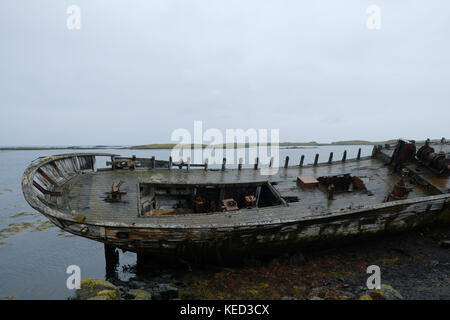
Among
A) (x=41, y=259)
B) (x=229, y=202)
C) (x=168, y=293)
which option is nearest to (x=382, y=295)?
(x=229, y=202)

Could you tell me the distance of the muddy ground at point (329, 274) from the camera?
29.3 feet

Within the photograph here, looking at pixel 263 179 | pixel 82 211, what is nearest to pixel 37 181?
pixel 82 211

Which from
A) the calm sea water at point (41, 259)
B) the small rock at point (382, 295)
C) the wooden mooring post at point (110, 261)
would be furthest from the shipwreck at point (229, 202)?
the calm sea water at point (41, 259)

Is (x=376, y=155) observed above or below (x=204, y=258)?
above

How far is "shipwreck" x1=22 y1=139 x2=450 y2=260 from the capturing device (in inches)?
367

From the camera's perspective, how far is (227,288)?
30.9ft

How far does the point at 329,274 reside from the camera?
1014 centimetres

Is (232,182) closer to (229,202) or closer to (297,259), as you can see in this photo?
(229,202)

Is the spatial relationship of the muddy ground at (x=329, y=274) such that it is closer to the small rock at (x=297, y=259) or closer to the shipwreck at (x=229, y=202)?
the small rock at (x=297, y=259)

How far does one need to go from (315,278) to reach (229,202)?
5095mm

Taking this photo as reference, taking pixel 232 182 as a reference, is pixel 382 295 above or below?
below

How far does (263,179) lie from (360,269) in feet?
22.8
